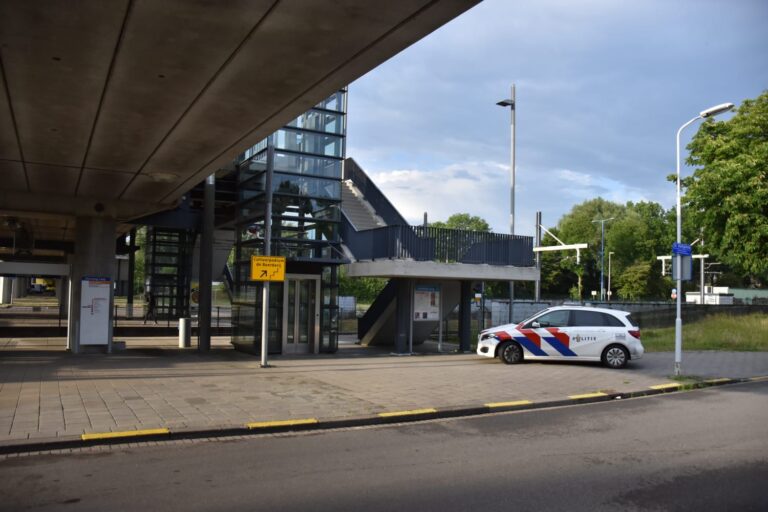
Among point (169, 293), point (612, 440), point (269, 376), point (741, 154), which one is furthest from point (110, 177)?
point (741, 154)

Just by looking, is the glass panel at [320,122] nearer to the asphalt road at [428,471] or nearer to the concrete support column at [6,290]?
the asphalt road at [428,471]

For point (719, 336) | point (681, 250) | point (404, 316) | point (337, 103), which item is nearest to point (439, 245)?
point (404, 316)

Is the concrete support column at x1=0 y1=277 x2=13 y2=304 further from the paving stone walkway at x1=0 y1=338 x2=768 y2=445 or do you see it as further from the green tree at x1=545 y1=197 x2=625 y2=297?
the green tree at x1=545 y1=197 x2=625 y2=297

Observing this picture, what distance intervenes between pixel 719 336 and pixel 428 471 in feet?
76.1

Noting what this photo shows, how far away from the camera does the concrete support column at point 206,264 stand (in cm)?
1916

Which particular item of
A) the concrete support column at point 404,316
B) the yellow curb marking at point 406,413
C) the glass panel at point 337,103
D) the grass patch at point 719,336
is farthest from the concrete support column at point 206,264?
the grass patch at point 719,336

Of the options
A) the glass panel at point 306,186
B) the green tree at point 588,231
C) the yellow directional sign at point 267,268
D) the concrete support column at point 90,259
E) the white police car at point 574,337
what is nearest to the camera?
the yellow directional sign at point 267,268

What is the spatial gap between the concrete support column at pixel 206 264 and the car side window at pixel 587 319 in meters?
10.4

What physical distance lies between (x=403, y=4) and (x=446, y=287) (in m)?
14.6

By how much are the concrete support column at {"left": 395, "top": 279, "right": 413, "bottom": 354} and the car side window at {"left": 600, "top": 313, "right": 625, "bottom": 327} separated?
5774mm

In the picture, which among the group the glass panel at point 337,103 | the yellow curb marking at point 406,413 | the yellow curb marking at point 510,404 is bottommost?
the yellow curb marking at point 510,404

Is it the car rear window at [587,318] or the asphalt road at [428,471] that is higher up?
the car rear window at [587,318]

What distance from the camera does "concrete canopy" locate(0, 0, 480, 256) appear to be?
22.8ft

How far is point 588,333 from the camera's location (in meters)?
16.5
